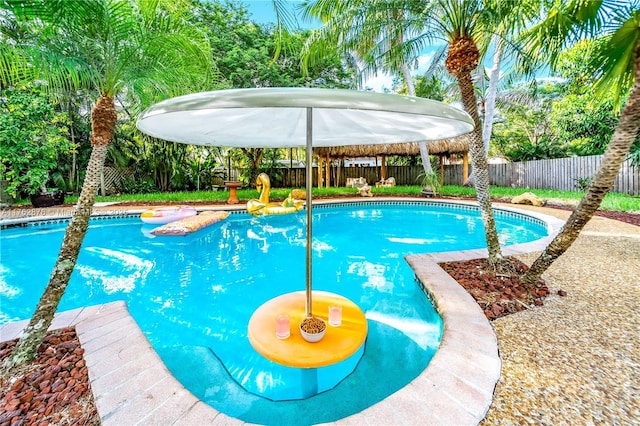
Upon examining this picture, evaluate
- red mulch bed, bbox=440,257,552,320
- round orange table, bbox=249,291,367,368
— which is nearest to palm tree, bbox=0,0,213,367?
round orange table, bbox=249,291,367,368

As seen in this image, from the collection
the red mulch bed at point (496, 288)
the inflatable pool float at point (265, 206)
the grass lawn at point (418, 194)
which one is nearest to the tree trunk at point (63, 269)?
the red mulch bed at point (496, 288)

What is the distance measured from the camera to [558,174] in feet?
49.8

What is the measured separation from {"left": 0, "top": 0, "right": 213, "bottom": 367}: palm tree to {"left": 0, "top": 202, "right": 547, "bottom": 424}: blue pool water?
1.33 meters

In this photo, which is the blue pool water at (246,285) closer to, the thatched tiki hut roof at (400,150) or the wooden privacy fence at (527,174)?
the wooden privacy fence at (527,174)

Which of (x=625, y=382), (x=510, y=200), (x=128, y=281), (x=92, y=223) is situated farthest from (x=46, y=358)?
(x=510, y=200)

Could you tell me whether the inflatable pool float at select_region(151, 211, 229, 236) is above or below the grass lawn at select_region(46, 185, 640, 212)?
below

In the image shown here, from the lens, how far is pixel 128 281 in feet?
16.9

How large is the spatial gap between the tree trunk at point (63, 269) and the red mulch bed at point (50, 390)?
13 centimetres

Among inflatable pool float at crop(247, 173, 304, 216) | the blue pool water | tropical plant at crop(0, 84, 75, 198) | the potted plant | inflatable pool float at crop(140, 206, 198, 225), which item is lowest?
the blue pool water

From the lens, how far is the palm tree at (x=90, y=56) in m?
2.28

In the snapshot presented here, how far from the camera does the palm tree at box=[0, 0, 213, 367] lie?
2.28 m

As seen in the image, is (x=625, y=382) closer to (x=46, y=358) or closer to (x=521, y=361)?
(x=521, y=361)

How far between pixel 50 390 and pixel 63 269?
0.91 meters

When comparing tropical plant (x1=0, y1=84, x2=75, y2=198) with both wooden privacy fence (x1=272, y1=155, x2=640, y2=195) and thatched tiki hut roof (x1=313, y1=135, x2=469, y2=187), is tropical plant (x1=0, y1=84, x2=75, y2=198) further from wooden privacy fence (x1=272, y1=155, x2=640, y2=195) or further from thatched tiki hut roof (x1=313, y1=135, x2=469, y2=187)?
wooden privacy fence (x1=272, y1=155, x2=640, y2=195)
